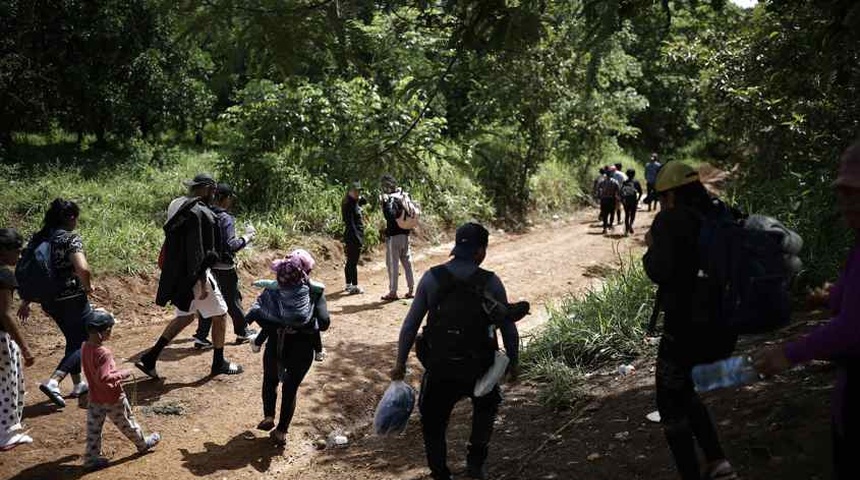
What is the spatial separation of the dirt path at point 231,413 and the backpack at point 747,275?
8.06 ft

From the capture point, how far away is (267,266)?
431 inches

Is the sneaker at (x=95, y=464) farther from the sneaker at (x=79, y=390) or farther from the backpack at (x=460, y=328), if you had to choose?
→ the backpack at (x=460, y=328)

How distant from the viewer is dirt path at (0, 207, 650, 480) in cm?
536

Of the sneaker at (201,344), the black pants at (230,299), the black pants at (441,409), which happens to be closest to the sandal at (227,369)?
the black pants at (230,299)

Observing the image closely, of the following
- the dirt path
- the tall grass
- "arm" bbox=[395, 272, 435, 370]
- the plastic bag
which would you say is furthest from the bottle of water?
the tall grass

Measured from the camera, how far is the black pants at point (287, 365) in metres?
5.58

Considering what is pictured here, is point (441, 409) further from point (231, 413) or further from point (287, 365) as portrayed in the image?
point (231, 413)

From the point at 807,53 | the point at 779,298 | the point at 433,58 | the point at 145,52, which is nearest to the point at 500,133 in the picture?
the point at 433,58

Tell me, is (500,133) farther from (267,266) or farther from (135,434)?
(135,434)

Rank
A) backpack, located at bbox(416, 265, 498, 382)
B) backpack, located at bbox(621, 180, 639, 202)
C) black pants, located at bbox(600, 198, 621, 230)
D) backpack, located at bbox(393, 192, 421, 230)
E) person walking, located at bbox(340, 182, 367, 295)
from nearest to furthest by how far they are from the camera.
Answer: backpack, located at bbox(416, 265, 498, 382) → backpack, located at bbox(393, 192, 421, 230) → person walking, located at bbox(340, 182, 367, 295) → backpack, located at bbox(621, 180, 639, 202) → black pants, located at bbox(600, 198, 621, 230)

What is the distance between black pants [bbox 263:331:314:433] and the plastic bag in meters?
1.38

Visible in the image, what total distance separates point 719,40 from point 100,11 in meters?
12.2

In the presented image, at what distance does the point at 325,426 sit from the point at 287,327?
1.37 m

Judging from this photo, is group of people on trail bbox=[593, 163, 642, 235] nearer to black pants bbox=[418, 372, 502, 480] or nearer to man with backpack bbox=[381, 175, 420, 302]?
man with backpack bbox=[381, 175, 420, 302]
